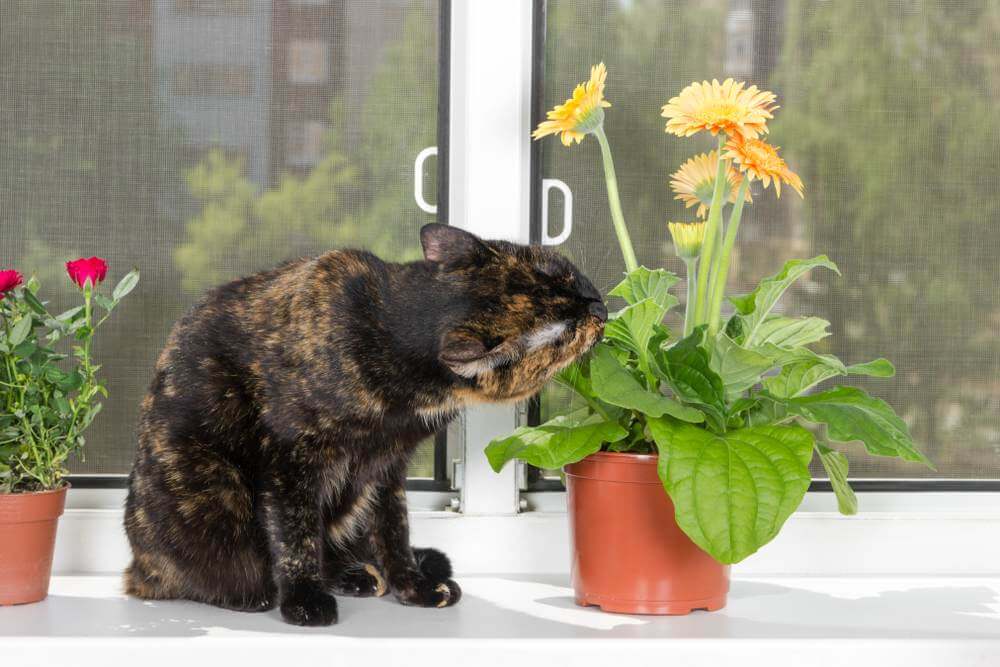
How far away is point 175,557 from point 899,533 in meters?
1.07

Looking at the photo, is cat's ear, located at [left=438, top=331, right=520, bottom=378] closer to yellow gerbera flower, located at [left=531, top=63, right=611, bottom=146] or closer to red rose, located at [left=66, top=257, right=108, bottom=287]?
yellow gerbera flower, located at [left=531, top=63, right=611, bottom=146]

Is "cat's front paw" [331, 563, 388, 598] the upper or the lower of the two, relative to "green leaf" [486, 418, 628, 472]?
lower

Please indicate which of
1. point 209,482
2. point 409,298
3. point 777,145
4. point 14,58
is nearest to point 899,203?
point 777,145

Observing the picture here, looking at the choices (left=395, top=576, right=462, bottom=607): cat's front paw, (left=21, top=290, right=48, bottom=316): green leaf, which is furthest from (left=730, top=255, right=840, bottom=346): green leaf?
(left=21, top=290, right=48, bottom=316): green leaf

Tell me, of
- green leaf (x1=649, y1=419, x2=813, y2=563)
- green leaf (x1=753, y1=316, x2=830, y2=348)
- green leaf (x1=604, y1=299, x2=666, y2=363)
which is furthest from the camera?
green leaf (x1=753, y1=316, x2=830, y2=348)

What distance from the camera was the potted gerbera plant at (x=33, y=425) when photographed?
1.24 meters

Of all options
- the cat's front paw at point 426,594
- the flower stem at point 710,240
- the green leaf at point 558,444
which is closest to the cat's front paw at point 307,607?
the cat's front paw at point 426,594

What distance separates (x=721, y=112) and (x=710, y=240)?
0.17 metres

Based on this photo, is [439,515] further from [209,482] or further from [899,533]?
[899,533]

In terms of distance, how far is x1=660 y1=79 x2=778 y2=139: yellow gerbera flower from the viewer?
1212mm

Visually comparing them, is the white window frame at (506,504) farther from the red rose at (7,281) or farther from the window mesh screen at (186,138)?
the red rose at (7,281)

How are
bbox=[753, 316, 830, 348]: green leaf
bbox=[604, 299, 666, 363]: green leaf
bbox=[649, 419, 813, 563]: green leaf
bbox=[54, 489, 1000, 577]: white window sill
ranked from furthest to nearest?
1. bbox=[54, 489, 1000, 577]: white window sill
2. bbox=[753, 316, 830, 348]: green leaf
3. bbox=[604, 299, 666, 363]: green leaf
4. bbox=[649, 419, 813, 563]: green leaf

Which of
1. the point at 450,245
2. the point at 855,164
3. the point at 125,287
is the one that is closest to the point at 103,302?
the point at 125,287

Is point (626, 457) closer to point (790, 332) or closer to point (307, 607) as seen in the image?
point (790, 332)
